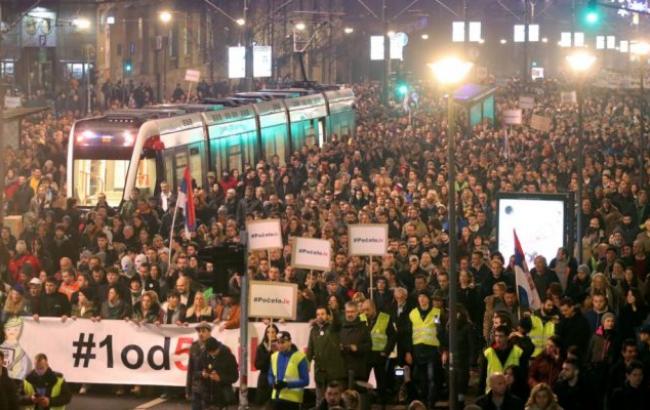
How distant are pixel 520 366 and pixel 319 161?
2112cm

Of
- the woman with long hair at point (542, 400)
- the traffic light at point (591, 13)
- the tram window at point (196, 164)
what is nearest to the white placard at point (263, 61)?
the tram window at point (196, 164)

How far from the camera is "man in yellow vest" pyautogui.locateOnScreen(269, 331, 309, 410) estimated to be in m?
16.9

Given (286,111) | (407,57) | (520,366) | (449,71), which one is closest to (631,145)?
(286,111)

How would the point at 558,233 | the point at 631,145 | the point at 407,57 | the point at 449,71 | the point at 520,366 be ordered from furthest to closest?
the point at 407,57
the point at 631,145
the point at 558,233
the point at 449,71
the point at 520,366

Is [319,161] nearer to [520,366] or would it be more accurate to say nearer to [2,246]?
[2,246]

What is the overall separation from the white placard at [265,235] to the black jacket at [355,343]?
3.49 metres

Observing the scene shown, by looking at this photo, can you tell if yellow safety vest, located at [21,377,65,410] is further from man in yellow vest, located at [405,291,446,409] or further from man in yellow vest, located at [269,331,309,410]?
man in yellow vest, located at [405,291,446,409]

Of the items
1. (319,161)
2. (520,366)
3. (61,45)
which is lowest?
(520,366)

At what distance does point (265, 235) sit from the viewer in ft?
70.1

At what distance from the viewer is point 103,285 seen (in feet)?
68.8

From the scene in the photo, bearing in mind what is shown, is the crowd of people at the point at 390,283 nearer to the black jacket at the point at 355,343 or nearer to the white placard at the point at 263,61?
the black jacket at the point at 355,343

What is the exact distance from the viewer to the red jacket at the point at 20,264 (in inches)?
918

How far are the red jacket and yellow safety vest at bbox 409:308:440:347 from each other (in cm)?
682

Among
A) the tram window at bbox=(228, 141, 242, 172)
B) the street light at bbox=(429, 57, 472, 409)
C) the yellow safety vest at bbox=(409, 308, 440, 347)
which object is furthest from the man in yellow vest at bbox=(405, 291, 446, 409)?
the tram window at bbox=(228, 141, 242, 172)
